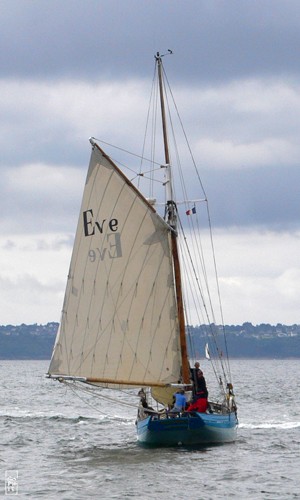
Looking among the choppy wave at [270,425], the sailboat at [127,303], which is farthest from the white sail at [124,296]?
the choppy wave at [270,425]

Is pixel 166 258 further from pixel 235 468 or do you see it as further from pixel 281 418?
pixel 281 418

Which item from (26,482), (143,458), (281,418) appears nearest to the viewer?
(26,482)

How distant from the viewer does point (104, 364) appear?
5800cm

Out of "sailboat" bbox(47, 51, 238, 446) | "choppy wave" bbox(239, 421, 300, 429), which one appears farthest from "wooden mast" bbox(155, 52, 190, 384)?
"choppy wave" bbox(239, 421, 300, 429)

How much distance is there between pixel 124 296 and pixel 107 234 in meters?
2.83

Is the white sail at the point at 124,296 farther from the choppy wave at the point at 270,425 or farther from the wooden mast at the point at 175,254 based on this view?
the choppy wave at the point at 270,425

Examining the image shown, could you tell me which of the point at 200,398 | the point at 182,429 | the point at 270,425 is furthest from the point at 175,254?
the point at 270,425

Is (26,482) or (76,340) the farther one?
(76,340)

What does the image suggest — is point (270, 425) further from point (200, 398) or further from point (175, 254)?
point (175, 254)

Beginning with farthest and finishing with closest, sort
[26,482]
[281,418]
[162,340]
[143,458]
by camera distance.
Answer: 1. [281,418]
2. [162,340]
3. [143,458]
4. [26,482]

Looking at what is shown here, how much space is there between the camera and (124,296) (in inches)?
2285

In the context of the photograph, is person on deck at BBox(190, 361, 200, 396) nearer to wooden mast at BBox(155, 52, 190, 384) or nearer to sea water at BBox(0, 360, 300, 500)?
wooden mast at BBox(155, 52, 190, 384)

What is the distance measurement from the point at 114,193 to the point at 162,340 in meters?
6.76

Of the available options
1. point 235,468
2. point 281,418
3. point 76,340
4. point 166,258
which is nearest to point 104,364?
point 76,340
